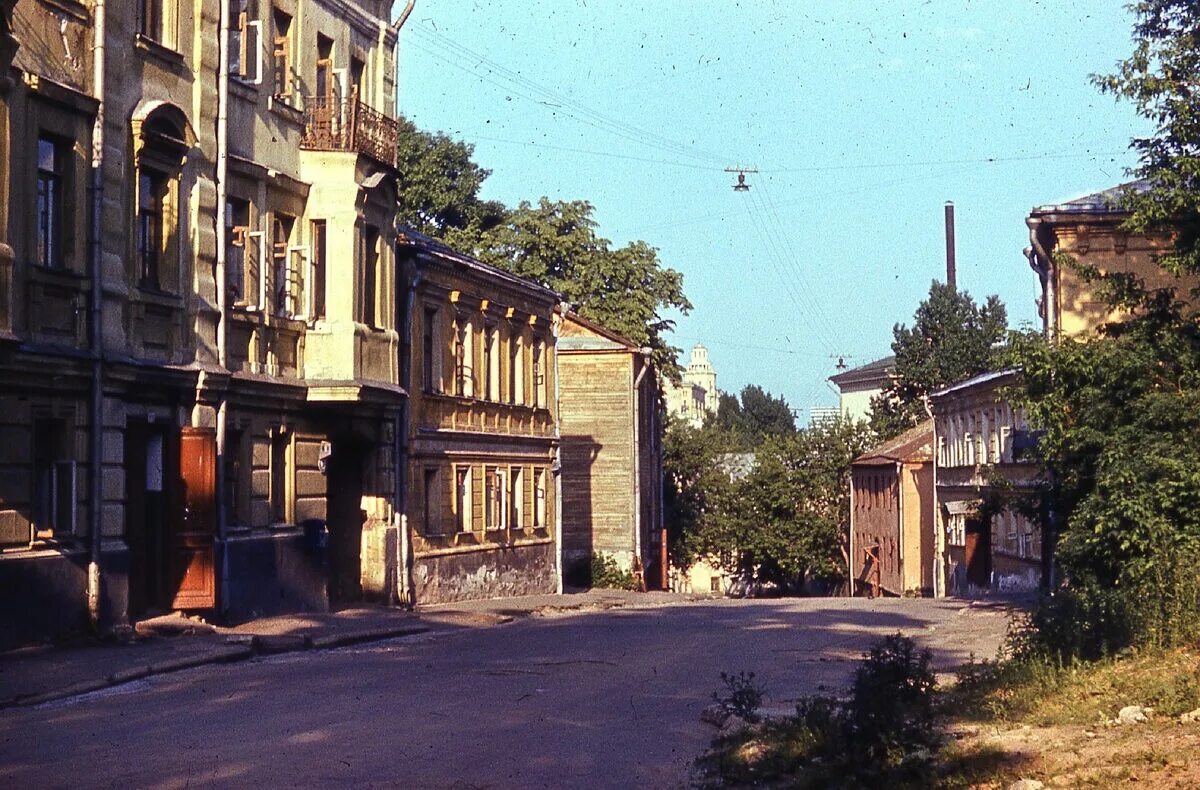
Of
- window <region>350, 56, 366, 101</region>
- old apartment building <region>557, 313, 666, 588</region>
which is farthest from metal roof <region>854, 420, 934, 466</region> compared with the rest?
window <region>350, 56, 366, 101</region>

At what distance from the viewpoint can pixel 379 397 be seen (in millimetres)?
25625

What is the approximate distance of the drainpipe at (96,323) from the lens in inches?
738

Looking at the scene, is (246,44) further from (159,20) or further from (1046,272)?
(1046,272)

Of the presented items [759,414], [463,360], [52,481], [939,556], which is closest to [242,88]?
[52,481]

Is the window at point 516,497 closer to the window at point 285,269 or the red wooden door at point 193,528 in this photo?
the window at point 285,269

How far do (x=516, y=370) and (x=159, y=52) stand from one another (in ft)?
56.2

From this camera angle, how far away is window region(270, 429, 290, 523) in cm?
2434

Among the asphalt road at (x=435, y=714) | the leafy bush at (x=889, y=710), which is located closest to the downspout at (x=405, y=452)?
the asphalt road at (x=435, y=714)

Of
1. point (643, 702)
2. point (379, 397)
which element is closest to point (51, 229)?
point (379, 397)

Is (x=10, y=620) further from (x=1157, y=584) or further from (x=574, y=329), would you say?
(x=574, y=329)

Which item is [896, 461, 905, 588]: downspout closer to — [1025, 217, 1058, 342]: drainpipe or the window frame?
[1025, 217, 1058, 342]: drainpipe

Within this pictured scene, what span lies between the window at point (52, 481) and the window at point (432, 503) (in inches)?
491

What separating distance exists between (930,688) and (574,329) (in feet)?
123

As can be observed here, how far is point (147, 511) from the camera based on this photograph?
68.3ft
